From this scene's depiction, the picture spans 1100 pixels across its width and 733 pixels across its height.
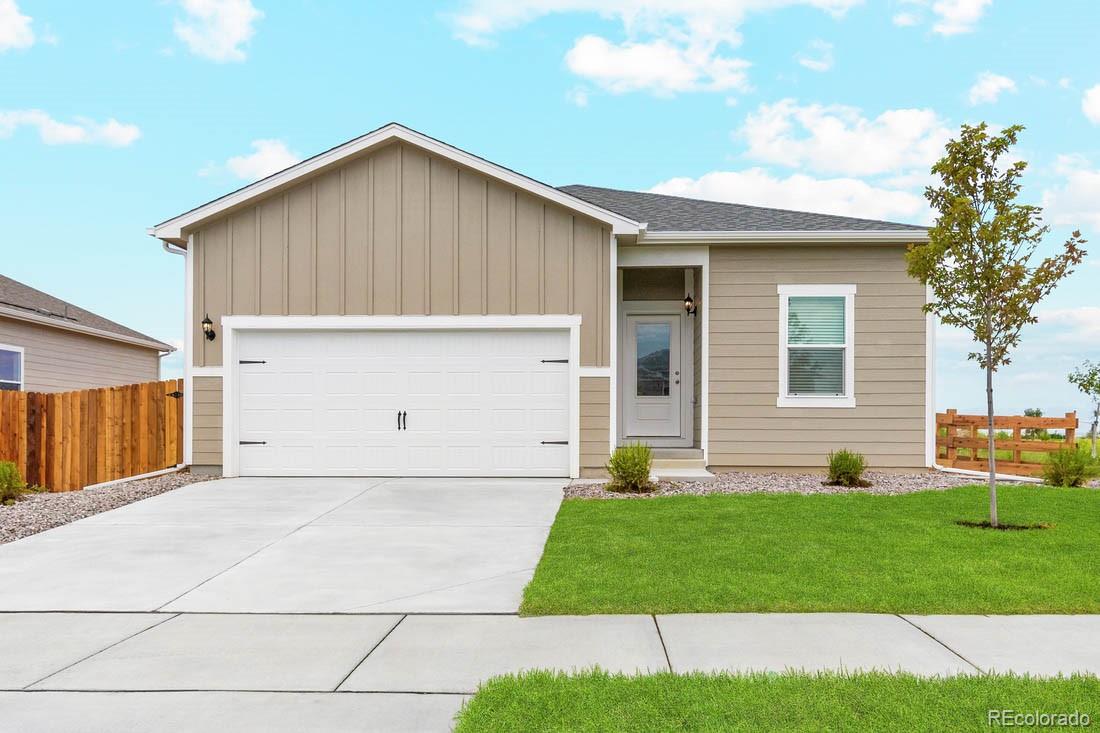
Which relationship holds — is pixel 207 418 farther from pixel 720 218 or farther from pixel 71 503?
pixel 720 218

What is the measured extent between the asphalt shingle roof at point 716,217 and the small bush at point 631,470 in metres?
3.73

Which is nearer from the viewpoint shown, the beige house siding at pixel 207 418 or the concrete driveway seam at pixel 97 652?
the concrete driveway seam at pixel 97 652

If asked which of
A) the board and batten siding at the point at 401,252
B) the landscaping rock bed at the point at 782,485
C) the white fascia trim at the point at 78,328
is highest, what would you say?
the board and batten siding at the point at 401,252

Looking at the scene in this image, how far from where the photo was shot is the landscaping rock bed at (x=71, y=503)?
7965 mm

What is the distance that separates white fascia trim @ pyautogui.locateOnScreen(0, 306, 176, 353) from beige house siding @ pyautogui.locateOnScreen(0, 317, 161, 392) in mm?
236

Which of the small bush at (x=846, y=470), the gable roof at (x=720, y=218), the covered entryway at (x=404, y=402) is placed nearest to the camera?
the small bush at (x=846, y=470)

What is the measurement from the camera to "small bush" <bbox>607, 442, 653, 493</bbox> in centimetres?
961

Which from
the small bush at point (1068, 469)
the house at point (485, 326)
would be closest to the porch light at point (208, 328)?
the house at point (485, 326)

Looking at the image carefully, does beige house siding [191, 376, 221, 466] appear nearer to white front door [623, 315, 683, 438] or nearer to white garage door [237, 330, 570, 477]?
white garage door [237, 330, 570, 477]

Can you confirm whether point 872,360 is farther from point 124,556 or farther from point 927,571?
point 124,556

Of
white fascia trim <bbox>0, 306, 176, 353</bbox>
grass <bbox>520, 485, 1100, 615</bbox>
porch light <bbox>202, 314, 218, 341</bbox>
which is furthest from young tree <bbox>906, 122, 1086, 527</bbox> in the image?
white fascia trim <bbox>0, 306, 176, 353</bbox>

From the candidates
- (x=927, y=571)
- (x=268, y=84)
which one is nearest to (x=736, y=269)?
(x=927, y=571)

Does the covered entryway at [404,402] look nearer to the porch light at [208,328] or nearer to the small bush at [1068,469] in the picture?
the porch light at [208,328]

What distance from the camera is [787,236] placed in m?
11.3
